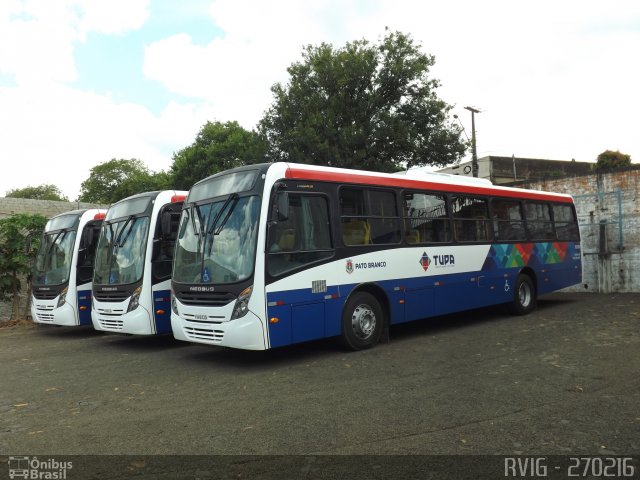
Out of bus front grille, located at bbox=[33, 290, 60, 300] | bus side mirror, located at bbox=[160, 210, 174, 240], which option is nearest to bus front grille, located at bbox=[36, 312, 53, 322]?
bus front grille, located at bbox=[33, 290, 60, 300]

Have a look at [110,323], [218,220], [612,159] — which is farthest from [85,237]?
[612,159]

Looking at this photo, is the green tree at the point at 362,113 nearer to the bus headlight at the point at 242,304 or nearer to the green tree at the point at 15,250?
the green tree at the point at 15,250

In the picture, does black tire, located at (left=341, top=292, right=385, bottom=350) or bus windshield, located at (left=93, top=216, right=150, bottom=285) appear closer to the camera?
black tire, located at (left=341, top=292, right=385, bottom=350)

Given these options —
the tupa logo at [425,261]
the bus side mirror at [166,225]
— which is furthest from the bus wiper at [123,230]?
the tupa logo at [425,261]

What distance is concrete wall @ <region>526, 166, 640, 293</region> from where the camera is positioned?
1593 centimetres

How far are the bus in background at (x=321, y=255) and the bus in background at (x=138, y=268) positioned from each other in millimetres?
1506

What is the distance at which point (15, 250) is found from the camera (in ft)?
49.4

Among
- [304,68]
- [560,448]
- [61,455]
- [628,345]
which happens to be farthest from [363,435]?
[304,68]

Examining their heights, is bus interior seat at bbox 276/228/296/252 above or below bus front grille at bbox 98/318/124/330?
above

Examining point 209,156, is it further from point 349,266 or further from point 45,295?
point 349,266

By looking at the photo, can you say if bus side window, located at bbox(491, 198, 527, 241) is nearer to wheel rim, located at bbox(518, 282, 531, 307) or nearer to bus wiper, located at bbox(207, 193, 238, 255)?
wheel rim, located at bbox(518, 282, 531, 307)

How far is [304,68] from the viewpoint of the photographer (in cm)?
3259

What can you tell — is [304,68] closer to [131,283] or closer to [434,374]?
[131,283]

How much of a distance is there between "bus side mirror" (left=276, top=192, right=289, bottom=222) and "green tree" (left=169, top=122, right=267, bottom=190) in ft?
129
